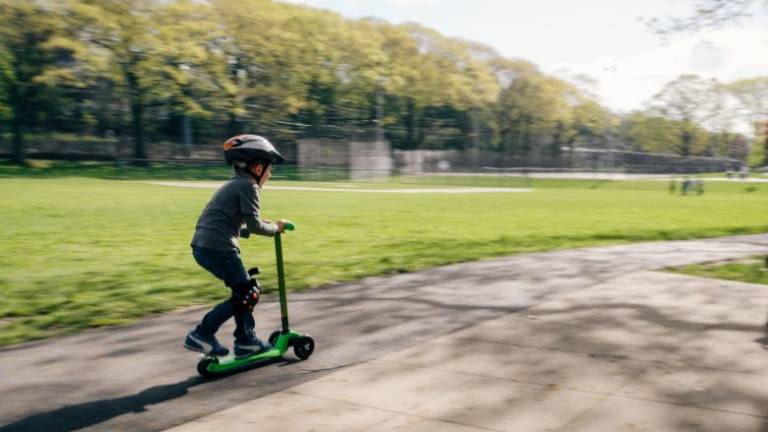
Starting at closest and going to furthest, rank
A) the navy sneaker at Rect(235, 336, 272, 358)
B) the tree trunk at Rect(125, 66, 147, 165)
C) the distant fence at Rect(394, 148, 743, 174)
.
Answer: the navy sneaker at Rect(235, 336, 272, 358) → the tree trunk at Rect(125, 66, 147, 165) → the distant fence at Rect(394, 148, 743, 174)

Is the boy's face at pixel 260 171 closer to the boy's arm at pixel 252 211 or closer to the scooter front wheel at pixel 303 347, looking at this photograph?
the boy's arm at pixel 252 211

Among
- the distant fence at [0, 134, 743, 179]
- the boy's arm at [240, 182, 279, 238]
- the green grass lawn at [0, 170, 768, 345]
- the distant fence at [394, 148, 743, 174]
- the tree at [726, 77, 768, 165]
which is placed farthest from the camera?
the tree at [726, 77, 768, 165]

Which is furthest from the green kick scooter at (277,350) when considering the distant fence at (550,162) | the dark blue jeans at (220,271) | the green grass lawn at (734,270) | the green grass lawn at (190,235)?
the distant fence at (550,162)

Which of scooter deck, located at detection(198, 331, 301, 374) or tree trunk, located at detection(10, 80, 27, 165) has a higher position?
tree trunk, located at detection(10, 80, 27, 165)

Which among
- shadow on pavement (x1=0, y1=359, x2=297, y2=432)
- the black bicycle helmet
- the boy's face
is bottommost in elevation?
shadow on pavement (x1=0, y1=359, x2=297, y2=432)

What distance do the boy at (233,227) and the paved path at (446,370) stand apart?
1.23 ft

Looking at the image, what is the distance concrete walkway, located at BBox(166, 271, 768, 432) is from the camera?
12.4 ft

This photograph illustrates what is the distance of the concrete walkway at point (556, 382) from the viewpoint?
3770mm

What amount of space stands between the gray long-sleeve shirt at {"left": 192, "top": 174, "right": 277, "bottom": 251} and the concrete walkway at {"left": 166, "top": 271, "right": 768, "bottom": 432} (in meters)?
1.06

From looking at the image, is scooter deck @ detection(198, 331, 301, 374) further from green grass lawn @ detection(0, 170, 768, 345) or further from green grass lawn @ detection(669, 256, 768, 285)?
green grass lawn @ detection(669, 256, 768, 285)

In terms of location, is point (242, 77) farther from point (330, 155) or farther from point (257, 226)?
point (257, 226)

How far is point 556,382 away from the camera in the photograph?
14.5ft

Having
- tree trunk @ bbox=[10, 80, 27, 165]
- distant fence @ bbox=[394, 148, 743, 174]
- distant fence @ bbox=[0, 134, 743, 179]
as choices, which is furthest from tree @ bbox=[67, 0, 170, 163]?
distant fence @ bbox=[394, 148, 743, 174]

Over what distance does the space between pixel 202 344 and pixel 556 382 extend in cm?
232
